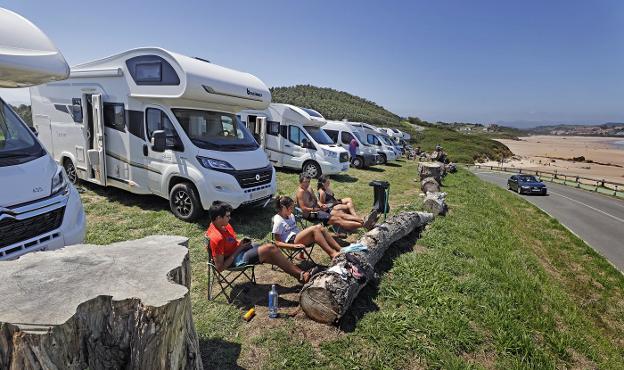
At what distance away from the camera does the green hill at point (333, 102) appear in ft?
169

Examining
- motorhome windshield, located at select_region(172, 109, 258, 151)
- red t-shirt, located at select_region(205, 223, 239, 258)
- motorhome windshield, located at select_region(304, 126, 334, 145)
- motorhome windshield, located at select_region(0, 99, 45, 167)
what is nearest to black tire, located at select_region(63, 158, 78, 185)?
motorhome windshield, located at select_region(172, 109, 258, 151)

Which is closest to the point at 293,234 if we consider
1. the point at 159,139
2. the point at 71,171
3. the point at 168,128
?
the point at 159,139

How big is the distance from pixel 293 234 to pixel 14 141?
3858 millimetres

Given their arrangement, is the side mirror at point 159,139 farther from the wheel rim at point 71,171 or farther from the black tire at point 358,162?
the black tire at point 358,162

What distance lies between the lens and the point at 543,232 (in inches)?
465

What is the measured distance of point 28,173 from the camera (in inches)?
160

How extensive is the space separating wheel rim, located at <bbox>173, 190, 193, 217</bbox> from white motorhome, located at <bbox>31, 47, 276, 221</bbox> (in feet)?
0.07

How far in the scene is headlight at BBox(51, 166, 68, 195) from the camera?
4255mm

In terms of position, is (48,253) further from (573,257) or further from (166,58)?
(573,257)

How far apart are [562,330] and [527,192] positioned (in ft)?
73.2

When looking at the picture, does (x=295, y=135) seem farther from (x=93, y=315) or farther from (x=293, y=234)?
(x=93, y=315)

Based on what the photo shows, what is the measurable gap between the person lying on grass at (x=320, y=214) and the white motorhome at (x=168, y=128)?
1049mm

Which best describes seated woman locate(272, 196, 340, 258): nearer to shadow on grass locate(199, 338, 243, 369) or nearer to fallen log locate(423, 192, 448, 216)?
shadow on grass locate(199, 338, 243, 369)

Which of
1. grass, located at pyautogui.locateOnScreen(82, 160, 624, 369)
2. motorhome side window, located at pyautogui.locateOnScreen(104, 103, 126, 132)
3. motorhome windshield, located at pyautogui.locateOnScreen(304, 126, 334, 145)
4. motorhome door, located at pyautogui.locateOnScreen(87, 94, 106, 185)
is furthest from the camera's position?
motorhome windshield, located at pyautogui.locateOnScreen(304, 126, 334, 145)
